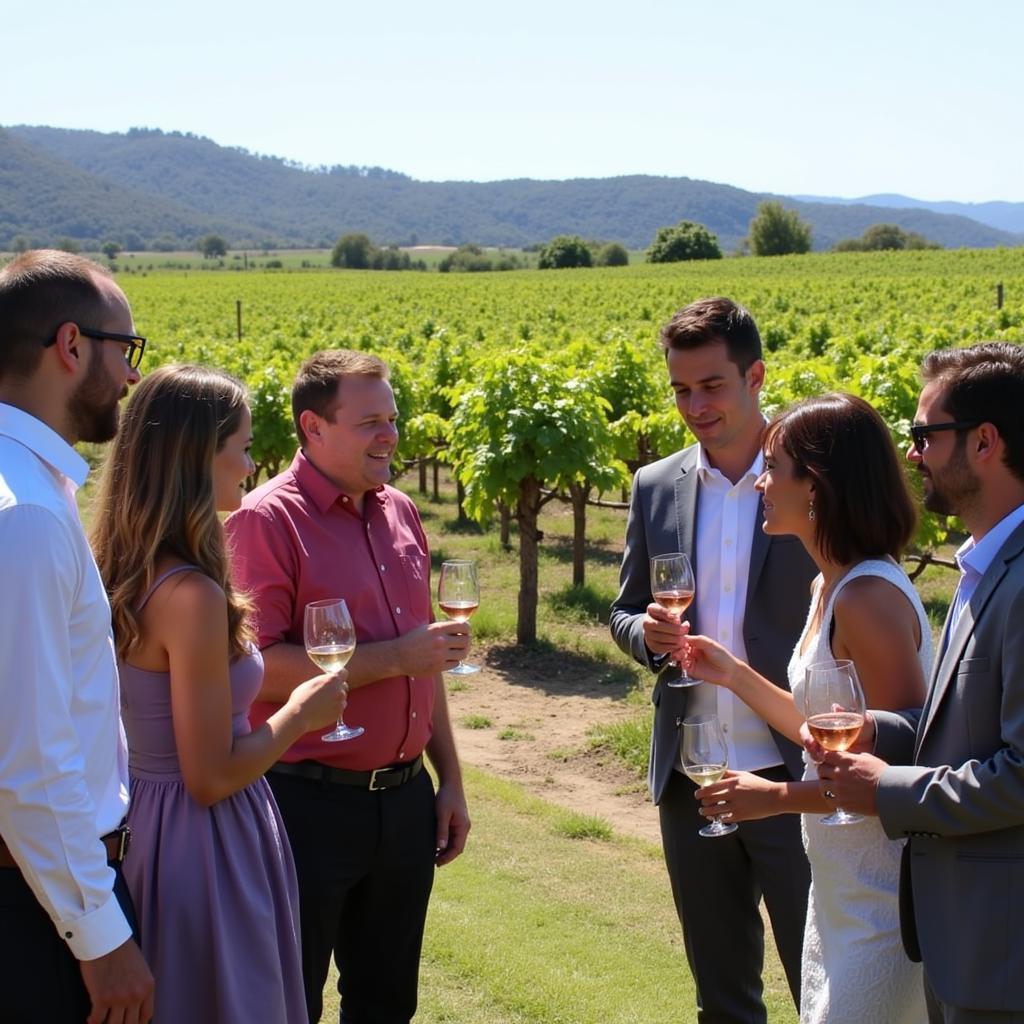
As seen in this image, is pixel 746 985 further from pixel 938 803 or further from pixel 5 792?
pixel 5 792

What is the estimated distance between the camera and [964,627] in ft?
8.55

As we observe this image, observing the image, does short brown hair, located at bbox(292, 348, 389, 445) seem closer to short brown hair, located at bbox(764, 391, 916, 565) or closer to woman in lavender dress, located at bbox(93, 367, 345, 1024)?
woman in lavender dress, located at bbox(93, 367, 345, 1024)

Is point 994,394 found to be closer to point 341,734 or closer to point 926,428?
point 926,428

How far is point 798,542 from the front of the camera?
3.76m

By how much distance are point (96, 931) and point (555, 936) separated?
3035 millimetres

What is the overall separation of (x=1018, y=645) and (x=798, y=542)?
53.9 inches

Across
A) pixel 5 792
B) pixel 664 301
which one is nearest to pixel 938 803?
pixel 5 792

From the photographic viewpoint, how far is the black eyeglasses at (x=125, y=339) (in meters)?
2.48

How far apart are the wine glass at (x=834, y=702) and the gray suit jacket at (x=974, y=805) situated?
13 cm

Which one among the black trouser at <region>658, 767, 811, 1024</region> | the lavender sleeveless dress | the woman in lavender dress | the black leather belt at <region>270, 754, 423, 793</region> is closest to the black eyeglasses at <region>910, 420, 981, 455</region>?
the black trouser at <region>658, 767, 811, 1024</region>

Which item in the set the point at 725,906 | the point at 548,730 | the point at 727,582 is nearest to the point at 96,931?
the point at 725,906

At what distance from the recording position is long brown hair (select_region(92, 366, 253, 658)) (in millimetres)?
2848

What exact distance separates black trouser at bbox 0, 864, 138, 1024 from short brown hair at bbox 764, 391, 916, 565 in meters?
1.96

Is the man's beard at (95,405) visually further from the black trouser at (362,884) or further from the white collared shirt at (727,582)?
the white collared shirt at (727,582)
